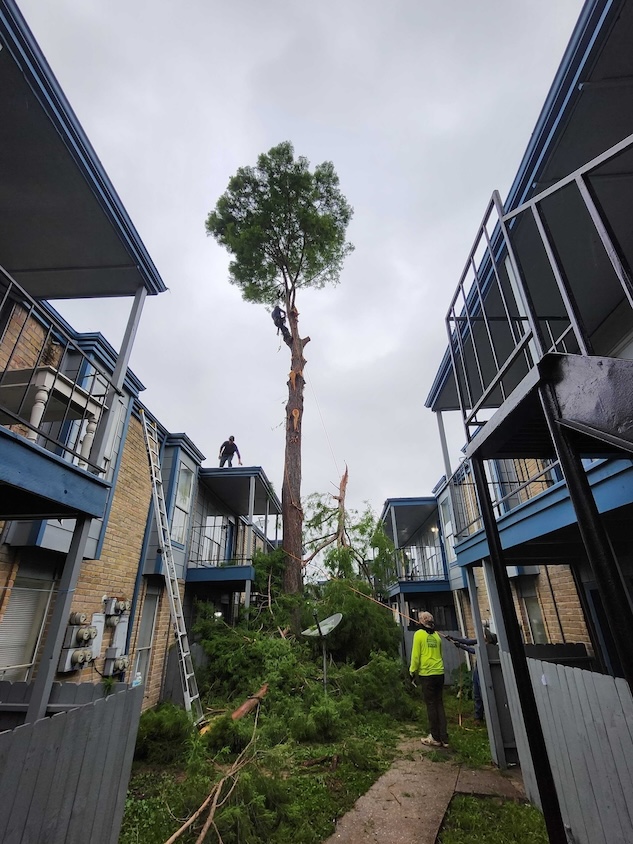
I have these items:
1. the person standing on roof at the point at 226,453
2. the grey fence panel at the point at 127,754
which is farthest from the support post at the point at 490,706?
the person standing on roof at the point at 226,453

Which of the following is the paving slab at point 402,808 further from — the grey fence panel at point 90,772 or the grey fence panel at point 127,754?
the grey fence panel at point 90,772

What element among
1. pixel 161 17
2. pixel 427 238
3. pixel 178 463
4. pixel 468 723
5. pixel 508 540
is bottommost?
pixel 468 723

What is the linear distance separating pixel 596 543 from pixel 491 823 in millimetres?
3699

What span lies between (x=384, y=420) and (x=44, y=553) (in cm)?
3644

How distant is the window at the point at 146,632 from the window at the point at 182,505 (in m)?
1.50

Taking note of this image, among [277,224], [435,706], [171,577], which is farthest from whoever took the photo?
[277,224]

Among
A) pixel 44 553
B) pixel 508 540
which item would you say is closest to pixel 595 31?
pixel 508 540

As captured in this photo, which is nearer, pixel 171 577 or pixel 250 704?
pixel 250 704

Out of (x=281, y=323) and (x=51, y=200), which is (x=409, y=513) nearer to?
(x=281, y=323)

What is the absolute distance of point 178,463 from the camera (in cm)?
1077

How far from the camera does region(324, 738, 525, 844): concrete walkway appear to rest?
3445 mm

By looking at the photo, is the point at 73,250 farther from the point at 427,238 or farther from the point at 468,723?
the point at 427,238

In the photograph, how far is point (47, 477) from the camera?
3078mm

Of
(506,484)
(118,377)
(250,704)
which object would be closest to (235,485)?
(250,704)
